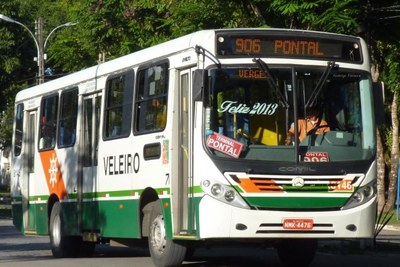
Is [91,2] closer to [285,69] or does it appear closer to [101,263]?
[101,263]

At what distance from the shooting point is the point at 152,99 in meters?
15.5

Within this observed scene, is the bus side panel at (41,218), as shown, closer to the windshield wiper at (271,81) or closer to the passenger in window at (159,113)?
the passenger in window at (159,113)

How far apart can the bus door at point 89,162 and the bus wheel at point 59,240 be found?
1.01 meters

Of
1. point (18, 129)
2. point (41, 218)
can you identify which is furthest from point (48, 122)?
point (18, 129)

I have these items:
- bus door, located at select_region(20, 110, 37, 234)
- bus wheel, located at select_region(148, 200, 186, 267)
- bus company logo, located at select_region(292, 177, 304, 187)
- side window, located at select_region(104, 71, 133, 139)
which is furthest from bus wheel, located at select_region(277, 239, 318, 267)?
bus door, located at select_region(20, 110, 37, 234)

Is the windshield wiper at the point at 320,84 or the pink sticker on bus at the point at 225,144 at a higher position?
the windshield wiper at the point at 320,84

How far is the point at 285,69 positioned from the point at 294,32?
581mm

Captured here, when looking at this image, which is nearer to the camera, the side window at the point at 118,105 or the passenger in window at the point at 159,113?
the passenger in window at the point at 159,113

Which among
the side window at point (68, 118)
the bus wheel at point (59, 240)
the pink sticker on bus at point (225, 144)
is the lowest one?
the bus wheel at point (59, 240)

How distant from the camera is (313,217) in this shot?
1377 cm

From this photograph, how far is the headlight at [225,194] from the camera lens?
44.6 feet

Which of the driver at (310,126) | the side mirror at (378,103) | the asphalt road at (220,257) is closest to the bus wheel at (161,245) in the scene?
the asphalt road at (220,257)

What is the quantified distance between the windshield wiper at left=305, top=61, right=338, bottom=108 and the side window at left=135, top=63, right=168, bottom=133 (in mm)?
2097

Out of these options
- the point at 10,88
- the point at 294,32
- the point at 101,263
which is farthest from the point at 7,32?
the point at 294,32
